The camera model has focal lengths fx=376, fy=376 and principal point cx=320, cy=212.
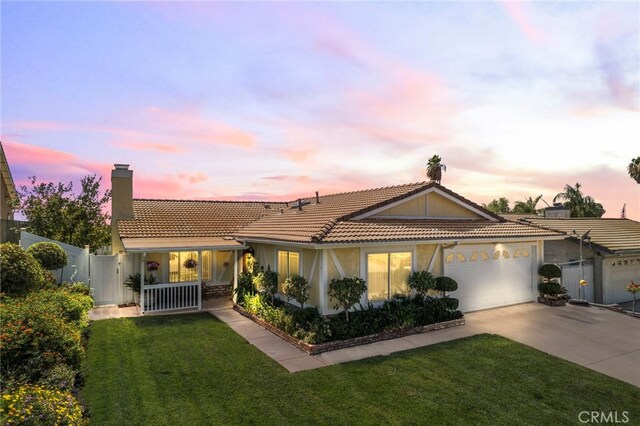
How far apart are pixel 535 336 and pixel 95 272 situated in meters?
16.5

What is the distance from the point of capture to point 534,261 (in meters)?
16.4

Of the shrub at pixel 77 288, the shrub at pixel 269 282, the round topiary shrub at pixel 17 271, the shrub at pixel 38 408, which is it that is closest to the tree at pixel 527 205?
the shrub at pixel 269 282

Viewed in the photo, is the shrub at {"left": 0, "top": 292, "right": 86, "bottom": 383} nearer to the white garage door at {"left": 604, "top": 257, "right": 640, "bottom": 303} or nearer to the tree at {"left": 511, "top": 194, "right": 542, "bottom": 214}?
the white garage door at {"left": 604, "top": 257, "right": 640, "bottom": 303}

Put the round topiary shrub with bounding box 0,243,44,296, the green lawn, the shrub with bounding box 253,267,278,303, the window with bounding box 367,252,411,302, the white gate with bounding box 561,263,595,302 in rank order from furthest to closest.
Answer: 1. the white gate with bounding box 561,263,595,302
2. the shrub with bounding box 253,267,278,303
3. the window with bounding box 367,252,411,302
4. the round topiary shrub with bounding box 0,243,44,296
5. the green lawn

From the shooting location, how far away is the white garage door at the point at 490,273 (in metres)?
14.3

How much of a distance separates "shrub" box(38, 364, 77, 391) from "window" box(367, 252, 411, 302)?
8.25 meters

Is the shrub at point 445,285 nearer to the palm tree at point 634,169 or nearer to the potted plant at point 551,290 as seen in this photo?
the potted plant at point 551,290

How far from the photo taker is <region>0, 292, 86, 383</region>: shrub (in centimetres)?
655

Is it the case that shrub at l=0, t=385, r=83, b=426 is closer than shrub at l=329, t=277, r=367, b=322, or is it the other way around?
shrub at l=0, t=385, r=83, b=426

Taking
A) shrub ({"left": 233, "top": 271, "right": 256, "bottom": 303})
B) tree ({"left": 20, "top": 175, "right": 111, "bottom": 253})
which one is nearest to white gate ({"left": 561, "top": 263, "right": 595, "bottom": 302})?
shrub ({"left": 233, "top": 271, "right": 256, "bottom": 303})

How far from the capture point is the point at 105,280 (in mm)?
15766

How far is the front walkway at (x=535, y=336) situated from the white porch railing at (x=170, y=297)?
1.93 ft

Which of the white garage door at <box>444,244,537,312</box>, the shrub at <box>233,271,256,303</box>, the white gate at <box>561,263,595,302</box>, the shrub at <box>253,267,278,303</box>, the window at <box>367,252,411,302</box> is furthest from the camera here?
the white gate at <box>561,263,595,302</box>

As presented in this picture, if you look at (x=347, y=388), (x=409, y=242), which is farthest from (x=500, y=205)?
(x=347, y=388)
